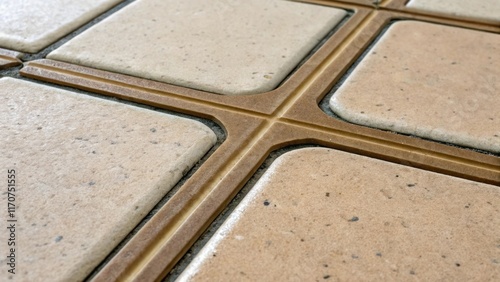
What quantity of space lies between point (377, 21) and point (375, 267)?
1.44 ft

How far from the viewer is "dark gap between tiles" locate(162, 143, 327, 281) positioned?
1.47 feet

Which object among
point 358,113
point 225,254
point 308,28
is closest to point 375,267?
point 225,254

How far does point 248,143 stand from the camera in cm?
57

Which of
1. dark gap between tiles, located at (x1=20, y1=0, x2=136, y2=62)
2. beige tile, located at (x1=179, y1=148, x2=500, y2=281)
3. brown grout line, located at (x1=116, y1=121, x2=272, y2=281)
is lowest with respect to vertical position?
beige tile, located at (x1=179, y1=148, x2=500, y2=281)

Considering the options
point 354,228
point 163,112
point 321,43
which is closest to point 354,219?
point 354,228

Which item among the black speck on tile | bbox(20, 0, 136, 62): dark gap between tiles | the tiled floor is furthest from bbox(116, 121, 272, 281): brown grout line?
bbox(20, 0, 136, 62): dark gap between tiles

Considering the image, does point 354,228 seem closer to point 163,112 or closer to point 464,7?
point 163,112

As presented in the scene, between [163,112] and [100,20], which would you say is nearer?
[163,112]

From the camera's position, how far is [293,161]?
0.55 meters

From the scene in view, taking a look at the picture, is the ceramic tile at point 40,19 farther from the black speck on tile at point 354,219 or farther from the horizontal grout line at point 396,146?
the black speck on tile at point 354,219

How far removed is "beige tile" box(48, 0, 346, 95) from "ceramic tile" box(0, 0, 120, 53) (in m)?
0.03

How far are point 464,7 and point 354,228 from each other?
49 centimetres

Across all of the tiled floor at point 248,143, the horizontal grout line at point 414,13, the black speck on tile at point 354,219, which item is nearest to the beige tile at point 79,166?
the tiled floor at point 248,143

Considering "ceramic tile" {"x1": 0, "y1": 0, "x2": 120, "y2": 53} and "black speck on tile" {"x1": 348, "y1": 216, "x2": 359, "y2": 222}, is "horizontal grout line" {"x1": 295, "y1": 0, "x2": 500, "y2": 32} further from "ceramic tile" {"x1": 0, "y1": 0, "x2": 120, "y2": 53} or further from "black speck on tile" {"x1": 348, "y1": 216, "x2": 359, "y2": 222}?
"black speck on tile" {"x1": 348, "y1": 216, "x2": 359, "y2": 222}
